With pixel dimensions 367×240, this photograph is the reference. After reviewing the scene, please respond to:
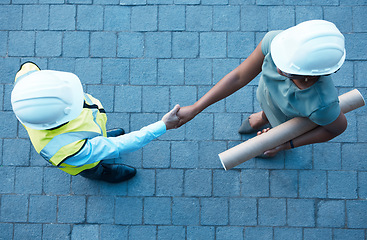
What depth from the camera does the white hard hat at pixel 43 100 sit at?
8.10 feet

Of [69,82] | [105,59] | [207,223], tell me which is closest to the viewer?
[69,82]

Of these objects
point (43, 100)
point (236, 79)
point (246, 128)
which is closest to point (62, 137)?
point (43, 100)

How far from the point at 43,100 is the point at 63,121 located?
234 millimetres

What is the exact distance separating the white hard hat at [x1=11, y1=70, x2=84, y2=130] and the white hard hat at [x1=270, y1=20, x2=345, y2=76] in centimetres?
160

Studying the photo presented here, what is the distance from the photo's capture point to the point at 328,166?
383 cm

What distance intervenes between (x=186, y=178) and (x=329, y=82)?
2.09 m

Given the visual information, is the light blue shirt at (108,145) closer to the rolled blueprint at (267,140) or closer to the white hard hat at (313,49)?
the rolled blueprint at (267,140)

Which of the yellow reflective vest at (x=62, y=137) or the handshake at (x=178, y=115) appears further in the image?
the handshake at (x=178, y=115)

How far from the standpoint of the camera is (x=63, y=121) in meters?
2.62

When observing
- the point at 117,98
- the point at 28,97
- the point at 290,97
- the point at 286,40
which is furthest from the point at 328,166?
the point at 28,97

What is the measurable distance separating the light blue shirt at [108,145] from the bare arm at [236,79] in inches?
13.5

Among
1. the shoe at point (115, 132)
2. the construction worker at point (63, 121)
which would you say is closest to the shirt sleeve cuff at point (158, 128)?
the construction worker at point (63, 121)

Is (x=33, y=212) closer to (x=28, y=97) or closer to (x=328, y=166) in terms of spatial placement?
(x=28, y=97)

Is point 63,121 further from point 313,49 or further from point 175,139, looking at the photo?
point 313,49
